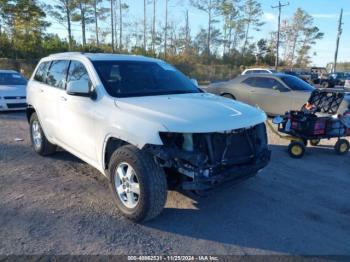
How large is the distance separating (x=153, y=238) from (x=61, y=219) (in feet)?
3.74

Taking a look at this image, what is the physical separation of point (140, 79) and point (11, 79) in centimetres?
938

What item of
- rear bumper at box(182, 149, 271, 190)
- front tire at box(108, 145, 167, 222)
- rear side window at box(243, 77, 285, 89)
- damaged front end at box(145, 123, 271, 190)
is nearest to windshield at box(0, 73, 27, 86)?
rear side window at box(243, 77, 285, 89)

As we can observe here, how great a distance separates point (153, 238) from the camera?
11.6 feet

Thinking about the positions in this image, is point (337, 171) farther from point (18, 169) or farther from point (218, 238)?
point (18, 169)

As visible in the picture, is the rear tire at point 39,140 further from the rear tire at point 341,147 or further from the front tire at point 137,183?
the rear tire at point 341,147

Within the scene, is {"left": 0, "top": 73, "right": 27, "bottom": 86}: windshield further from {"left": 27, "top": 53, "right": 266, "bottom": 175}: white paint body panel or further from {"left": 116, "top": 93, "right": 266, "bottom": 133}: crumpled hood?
{"left": 116, "top": 93, "right": 266, "bottom": 133}: crumpled hood

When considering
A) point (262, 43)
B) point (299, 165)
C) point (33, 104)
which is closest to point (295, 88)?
point (299, 165)

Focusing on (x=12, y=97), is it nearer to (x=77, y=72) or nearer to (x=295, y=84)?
(x=77, y=72)

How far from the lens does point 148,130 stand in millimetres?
3482

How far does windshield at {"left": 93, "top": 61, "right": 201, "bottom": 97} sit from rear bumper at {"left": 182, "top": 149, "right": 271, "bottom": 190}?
1.48 meters

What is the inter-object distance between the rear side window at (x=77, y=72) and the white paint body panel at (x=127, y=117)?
85mm

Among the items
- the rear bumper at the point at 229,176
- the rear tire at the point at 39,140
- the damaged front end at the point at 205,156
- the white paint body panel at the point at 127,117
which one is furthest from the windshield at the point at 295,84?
the rear tire at the point at 39,140

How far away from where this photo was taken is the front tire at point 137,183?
3523mm

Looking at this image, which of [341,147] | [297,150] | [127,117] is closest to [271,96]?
[341,147]
